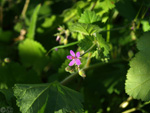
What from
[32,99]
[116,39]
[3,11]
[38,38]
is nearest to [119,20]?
[116,39]

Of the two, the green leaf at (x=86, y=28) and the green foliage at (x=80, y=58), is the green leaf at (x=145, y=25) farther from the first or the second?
the green leaf at (x=86, y=28)

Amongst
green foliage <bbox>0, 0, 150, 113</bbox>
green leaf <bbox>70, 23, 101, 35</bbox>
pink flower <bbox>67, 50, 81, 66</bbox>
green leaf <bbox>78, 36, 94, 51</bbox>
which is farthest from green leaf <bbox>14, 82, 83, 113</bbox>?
green leaf <bbox>70, 23, 101, 35</bbox>

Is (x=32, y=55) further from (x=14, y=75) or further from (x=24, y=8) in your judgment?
(x=24, y=8)

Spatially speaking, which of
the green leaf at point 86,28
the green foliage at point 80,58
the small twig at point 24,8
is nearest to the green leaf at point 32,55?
the green foliage at point 80,58

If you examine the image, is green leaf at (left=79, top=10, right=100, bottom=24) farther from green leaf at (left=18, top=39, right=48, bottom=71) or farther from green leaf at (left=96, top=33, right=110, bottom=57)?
green leaf at (left=18, top=39, right=48, bottom=71)

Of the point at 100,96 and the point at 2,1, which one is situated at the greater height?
the point at 2,1

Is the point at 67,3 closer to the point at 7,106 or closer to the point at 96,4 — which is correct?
the point at 96,4

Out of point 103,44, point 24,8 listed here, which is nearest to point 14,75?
point 103,44

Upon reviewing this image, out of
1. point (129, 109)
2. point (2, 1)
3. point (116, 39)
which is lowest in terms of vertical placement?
point (129, 109)
